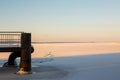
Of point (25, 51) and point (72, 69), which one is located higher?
point (25, 51)

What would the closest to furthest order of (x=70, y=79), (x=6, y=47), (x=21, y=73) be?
(x=70, y=79), (x=21, y=73), (x=6, y=47)

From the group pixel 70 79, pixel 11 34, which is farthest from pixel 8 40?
pixel 70 79

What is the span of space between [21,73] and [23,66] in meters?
0.71

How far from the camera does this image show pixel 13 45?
88.8 ft

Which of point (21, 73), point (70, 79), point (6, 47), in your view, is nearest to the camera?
point (70, 79)

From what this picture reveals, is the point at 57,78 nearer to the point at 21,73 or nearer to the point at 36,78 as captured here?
the point at 36,78

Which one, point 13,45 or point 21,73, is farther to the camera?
point 13,45

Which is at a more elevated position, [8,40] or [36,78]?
[8,40]

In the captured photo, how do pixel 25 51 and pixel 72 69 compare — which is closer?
pixel 25 51

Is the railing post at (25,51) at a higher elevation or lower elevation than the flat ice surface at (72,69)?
higher

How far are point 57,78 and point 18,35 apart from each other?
7.33 m

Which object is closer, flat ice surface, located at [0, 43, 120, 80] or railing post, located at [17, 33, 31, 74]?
→ flat ice surface, located at [0, 43, 120, 80]

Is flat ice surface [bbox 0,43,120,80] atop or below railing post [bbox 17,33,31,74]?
below

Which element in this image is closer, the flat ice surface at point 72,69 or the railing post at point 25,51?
the flat ice surface at point 72,69
